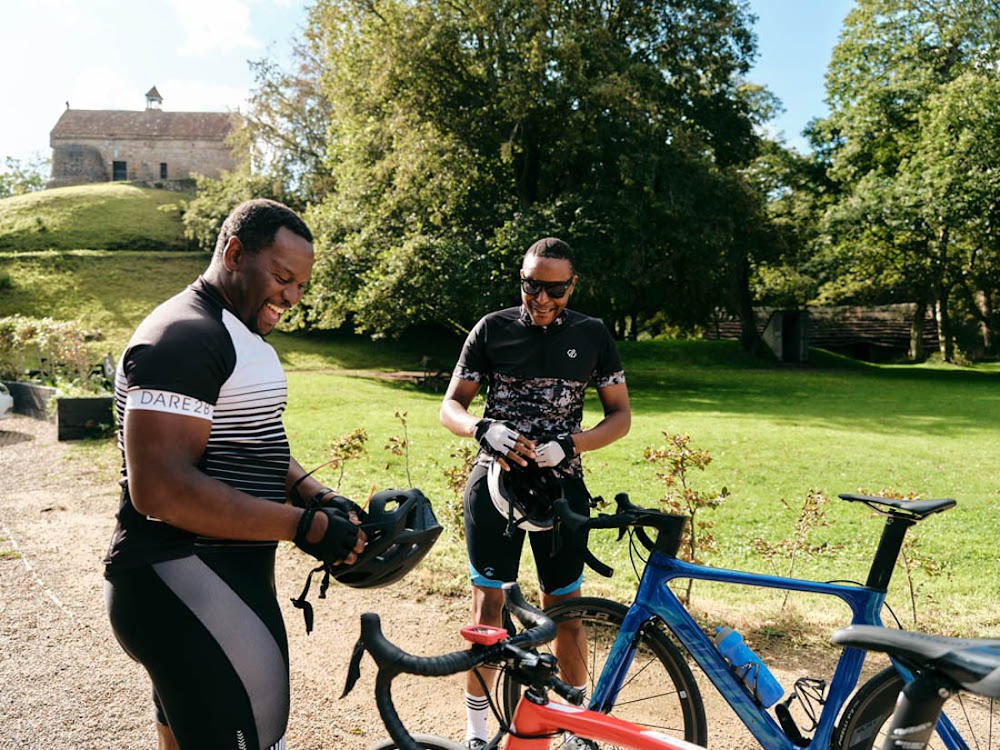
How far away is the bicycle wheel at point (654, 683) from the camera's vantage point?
3.07 meters

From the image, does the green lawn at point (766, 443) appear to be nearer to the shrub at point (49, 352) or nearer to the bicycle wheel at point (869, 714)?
the bicycle wheel at point (869, 714)

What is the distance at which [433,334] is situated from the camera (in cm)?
3900

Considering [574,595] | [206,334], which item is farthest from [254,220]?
[574,595]

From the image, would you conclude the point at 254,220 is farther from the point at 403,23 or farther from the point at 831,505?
the point at 403,23

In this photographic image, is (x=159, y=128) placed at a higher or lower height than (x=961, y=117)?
higher

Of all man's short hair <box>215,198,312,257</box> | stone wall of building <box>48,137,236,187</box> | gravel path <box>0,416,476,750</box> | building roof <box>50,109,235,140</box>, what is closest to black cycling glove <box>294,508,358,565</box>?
man's short hair <box>215,198,312,257</box>

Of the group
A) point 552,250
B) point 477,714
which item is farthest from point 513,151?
point 477,714

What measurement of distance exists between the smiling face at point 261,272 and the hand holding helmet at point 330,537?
1.93ft

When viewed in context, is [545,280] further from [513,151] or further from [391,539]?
[513,151]

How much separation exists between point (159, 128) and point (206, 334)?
276 ft

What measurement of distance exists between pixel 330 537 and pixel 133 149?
279 feet

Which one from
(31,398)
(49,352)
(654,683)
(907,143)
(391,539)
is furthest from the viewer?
(907,143)

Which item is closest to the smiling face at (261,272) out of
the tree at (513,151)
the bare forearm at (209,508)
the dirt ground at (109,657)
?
the bare forearm at (209,508)

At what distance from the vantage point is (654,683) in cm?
314
